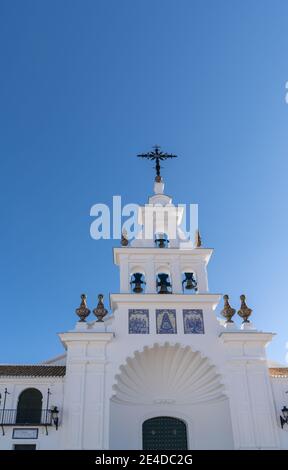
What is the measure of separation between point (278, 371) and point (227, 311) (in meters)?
3.05

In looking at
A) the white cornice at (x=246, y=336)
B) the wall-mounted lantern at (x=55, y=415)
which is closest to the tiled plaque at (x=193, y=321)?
the white cornice at (x=246, y=336)

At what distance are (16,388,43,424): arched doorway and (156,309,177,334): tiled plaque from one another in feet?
17.2

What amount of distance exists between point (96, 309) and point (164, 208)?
234 inches

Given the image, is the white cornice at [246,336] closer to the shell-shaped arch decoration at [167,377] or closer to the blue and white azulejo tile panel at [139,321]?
the shell-shaped arch decoration at [167,377]

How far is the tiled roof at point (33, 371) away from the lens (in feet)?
60.6

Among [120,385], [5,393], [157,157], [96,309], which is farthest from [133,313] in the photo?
[157,157]

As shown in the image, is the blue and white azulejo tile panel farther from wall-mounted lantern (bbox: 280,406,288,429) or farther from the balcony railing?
wall-mounted lantern (bbox: 280,406,288,429)

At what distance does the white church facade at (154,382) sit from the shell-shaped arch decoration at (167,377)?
40 millimetres

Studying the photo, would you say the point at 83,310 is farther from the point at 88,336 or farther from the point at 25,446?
the point at 25,446

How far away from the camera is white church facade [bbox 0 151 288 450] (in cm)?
1734

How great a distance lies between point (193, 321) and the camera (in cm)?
1977

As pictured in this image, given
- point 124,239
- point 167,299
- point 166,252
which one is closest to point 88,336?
point 167,299
